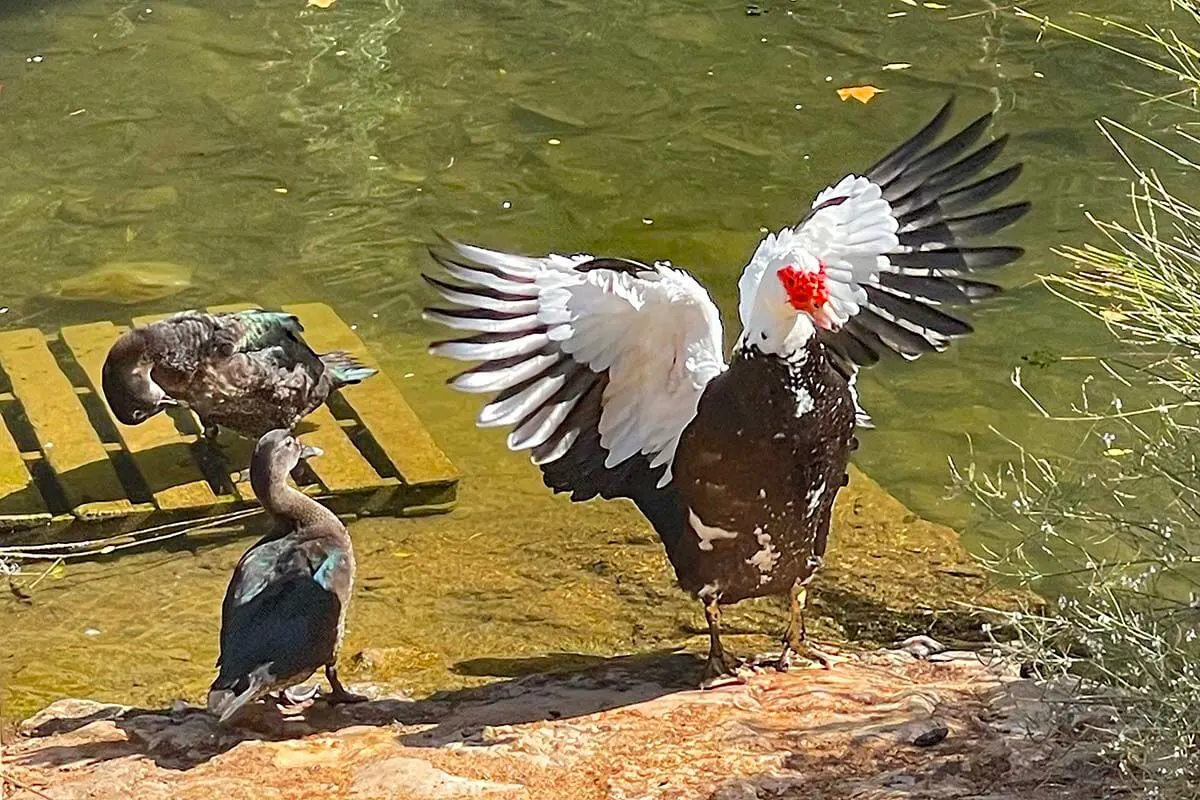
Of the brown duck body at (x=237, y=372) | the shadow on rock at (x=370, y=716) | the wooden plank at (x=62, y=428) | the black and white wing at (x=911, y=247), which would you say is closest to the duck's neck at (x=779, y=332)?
the black and white wing at (x=911, y=247)

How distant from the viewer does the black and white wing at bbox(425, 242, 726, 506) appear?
429cm

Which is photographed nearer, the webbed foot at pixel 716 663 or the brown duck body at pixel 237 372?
the webbed foot at pixel 716 663

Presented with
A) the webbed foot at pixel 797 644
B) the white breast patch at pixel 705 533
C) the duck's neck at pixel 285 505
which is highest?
the white breast patch at pixel 705 533

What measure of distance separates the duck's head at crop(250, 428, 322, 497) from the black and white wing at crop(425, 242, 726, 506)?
634 mm

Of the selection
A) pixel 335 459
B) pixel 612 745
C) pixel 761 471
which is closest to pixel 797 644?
pixel 761 471

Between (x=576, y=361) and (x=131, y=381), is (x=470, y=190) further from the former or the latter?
(x=576, y=361)

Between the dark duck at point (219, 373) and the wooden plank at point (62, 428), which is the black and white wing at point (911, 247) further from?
the wooden plank at point (62, 428)

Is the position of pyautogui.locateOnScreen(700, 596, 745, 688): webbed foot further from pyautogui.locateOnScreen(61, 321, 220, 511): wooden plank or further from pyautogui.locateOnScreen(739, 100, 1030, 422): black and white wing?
pyautogui.locateOnScreen(61, 321, 220, 511): wooden plank

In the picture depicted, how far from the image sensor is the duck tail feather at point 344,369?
247 inches

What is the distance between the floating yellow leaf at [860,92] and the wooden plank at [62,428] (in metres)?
4.25

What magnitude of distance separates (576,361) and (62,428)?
2.60 metres

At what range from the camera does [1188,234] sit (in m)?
3.50

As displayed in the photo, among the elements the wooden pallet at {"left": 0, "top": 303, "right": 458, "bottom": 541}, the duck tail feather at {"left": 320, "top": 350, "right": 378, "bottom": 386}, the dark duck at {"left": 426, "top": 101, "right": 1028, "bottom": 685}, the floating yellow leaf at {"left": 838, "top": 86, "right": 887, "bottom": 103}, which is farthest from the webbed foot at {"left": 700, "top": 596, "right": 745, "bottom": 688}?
the floating yellow leaf at {"left": 838, "top": 86, "right": 887, "bottom": 103}

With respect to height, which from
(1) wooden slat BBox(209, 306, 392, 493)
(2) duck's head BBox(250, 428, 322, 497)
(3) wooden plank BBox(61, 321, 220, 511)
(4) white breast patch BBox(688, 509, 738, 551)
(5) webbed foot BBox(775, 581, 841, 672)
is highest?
(4) white breast patch BBox(688, 509, 738, 551)
